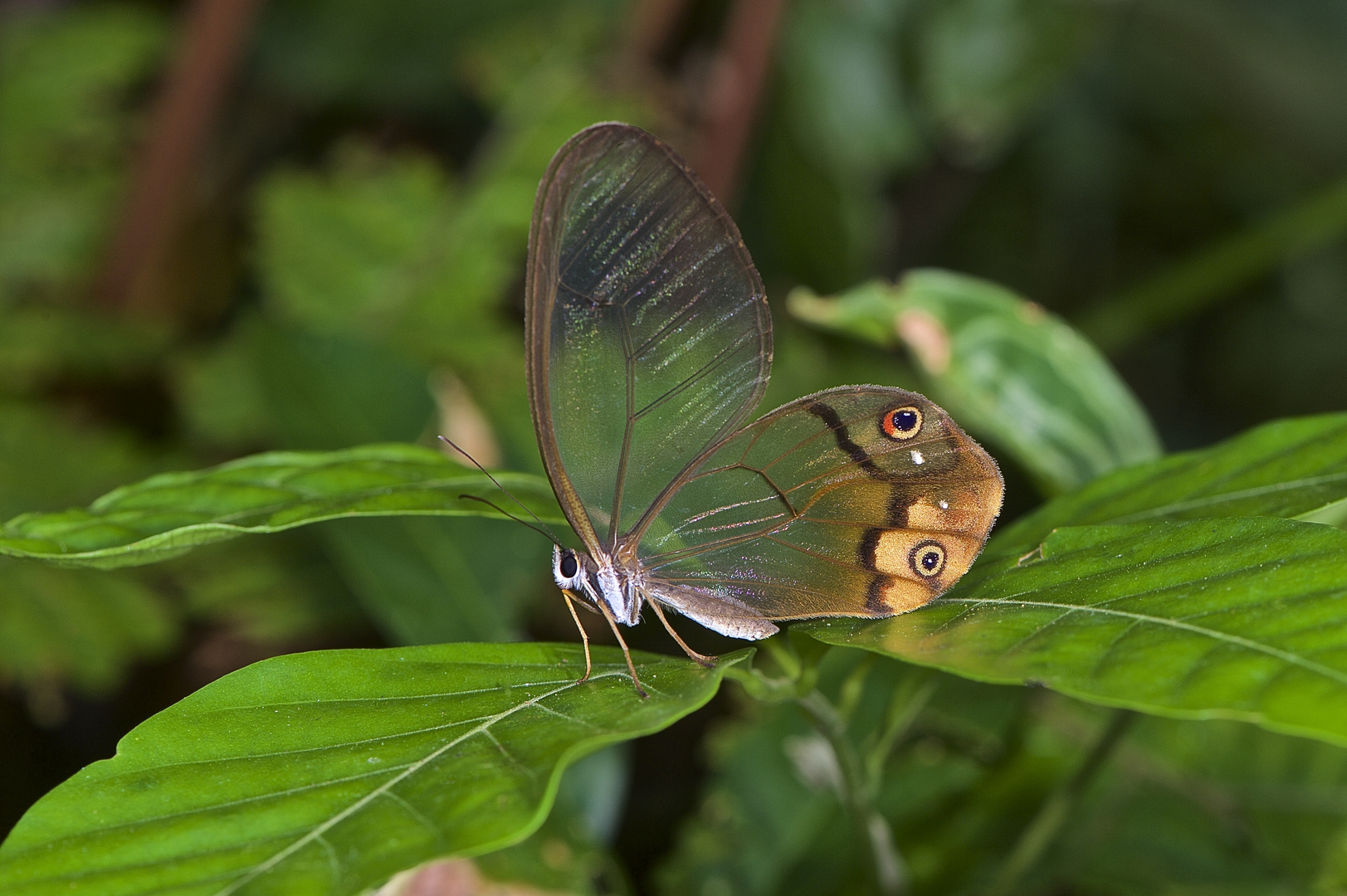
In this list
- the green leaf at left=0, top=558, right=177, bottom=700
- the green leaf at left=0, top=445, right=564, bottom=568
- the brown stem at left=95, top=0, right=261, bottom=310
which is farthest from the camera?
the brown stem at left=95, top=0, right=261, bottom=310

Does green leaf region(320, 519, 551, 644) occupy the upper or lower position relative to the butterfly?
lower

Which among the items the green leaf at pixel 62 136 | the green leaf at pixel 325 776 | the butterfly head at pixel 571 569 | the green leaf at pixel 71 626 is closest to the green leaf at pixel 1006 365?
the butterfly head at pixel 571 569

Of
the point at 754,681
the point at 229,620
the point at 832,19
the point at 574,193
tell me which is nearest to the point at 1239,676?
the point at 754,681

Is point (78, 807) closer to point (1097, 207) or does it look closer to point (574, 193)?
point (574, 193)

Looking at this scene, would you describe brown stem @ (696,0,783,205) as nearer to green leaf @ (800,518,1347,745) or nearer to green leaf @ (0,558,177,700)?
green leaf @ (0,558,177,700)

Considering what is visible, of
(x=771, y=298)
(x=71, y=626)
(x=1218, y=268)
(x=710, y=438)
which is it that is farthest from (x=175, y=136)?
(x=1218, y=268)

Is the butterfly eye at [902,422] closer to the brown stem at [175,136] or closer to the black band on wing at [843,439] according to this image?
the black band on wing at [843,439]

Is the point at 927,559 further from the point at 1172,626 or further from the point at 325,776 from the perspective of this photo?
the point at 325,776

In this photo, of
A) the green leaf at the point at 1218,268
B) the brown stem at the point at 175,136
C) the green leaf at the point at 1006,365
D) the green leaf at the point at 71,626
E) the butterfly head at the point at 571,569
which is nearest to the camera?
the butterfly head at the point at 571,569

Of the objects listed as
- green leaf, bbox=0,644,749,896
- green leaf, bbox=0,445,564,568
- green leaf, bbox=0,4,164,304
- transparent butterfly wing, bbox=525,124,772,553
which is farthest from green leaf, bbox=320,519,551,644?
green leaf, bbox=0,4,164,304
